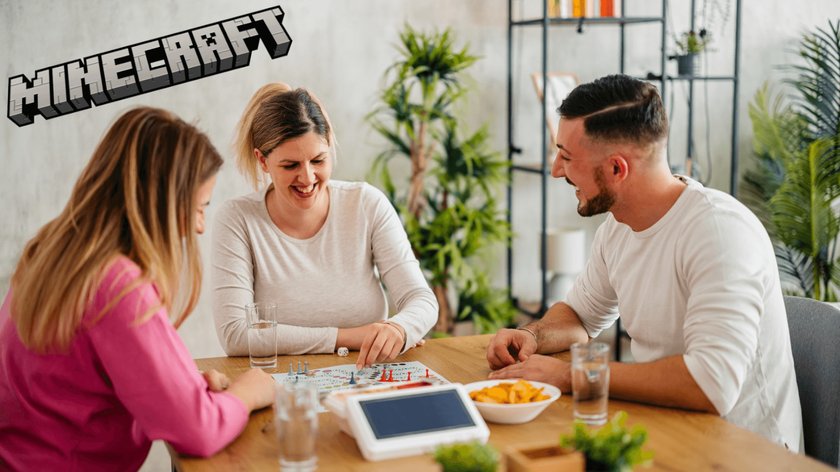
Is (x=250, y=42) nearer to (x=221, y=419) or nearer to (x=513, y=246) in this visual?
(x=513, y=246)

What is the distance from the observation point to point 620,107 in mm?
1898

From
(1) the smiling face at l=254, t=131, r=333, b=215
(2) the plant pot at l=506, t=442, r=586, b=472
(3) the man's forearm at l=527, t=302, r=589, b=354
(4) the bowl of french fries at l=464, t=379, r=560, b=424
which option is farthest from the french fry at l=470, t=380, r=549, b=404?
(1) the smiling face at l=254, t=131, r=333, b=215

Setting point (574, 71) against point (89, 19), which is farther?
point (574, 71)

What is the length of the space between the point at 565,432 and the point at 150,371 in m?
0.73

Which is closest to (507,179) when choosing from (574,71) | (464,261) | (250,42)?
(464,261)

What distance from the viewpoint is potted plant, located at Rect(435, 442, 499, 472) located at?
1146 mm

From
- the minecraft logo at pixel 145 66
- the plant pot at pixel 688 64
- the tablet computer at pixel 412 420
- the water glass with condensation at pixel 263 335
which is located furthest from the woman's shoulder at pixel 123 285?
the plant pot at pixel 688 64

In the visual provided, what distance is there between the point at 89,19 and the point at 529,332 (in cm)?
251

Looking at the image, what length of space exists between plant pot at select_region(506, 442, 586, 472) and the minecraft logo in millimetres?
2928

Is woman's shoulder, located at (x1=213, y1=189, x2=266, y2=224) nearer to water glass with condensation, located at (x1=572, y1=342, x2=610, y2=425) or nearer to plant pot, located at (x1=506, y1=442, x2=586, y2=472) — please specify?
water glass with condensation, located at (x1=572, y1=342, x2=610, y2=425)

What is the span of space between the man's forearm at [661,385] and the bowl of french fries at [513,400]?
0.43ft

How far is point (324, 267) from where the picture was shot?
2.40m

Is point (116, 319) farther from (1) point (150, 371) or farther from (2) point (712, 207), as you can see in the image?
(2) point (712, 207)

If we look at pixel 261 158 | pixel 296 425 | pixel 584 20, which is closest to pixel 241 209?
pixel 261 158
